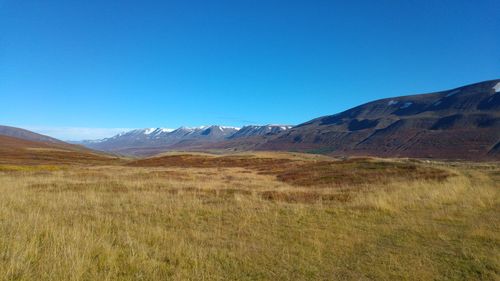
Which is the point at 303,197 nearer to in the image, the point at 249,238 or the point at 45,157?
the point at 249,238

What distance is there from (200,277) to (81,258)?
2169mm

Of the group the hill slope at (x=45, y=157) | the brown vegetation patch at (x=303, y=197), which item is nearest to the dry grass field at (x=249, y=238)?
the brown vegetation patch at (x=303, y=197)

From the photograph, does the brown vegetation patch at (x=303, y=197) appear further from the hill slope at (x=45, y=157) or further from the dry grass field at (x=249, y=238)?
the hill slope at (x=45, y=157)

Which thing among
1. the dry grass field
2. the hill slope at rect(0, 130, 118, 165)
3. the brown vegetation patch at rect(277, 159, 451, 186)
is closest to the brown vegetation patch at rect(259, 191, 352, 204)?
the dry grass field

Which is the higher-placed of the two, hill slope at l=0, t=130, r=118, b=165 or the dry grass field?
hill slope at l=0, t=130, r=118, b=165

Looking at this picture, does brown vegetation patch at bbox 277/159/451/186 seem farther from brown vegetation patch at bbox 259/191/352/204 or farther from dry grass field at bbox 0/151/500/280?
dry grass field at bbox 0/151/500/280

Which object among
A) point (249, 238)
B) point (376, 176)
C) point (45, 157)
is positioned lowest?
point (249, 238)

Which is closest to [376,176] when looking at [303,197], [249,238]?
[303,197]

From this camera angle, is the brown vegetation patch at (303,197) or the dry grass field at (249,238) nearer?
the dry grass field at (249,238)

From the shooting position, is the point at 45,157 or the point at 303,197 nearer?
the point at 303,197

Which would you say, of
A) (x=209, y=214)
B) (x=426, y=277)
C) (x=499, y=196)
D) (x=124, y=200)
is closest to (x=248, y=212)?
(x=209, y=214)

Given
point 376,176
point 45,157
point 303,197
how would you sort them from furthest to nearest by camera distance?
point 45,157
point 376,176
point 303,197

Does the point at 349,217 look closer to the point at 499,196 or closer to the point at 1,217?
the point at 499,196

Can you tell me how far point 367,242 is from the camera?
9055mm
